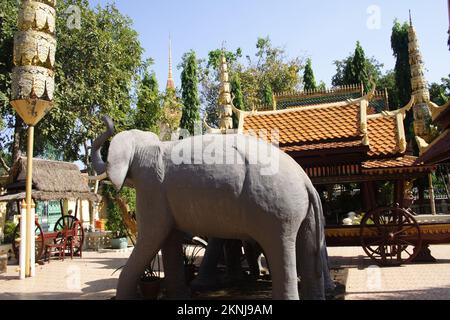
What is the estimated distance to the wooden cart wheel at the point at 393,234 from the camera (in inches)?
386

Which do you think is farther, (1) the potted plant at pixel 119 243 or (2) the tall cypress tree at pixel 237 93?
(2) the tall cypress tree at pixel 237 93

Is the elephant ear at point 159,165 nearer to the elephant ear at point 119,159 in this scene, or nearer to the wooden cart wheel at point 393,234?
the elephant ear at point 119,159

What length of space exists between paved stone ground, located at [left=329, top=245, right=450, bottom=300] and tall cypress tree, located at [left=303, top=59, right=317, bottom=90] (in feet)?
70.8

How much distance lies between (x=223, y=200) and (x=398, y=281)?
516 cm

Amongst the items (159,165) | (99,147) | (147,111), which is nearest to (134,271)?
(159,165)

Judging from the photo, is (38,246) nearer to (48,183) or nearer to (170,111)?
(48,183)

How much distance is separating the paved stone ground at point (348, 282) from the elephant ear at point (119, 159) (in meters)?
2.49

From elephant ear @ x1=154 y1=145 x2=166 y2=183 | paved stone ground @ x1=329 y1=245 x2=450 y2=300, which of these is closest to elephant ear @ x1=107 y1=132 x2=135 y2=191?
elephant ear @ x1=154 y1=145 x2=166 y2=183

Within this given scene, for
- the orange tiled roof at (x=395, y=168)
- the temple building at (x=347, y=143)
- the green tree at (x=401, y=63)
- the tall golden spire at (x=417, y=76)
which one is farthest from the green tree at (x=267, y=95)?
the orange tiled roof at (x=395, y=168)

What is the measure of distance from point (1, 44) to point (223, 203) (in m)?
14.6

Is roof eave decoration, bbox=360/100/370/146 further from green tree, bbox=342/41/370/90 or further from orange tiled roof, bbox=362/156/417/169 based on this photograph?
green tree, bbox=342/41/370/90
